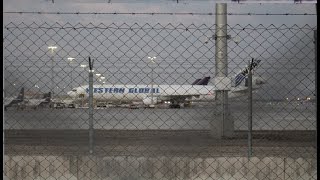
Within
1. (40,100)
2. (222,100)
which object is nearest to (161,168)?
(222,100)

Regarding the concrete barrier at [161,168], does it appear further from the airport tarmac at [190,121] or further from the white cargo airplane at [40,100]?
the airport tarmac at [190,121]

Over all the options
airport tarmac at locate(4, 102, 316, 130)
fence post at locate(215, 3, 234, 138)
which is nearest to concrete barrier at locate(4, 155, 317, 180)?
fence post at locate(215, 3, 234, 138)

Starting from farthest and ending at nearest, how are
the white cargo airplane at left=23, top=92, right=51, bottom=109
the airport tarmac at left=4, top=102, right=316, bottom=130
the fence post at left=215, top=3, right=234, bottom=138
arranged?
the airport tarmac at left=4, top=102, right=316, bottom=130 → the fence post at left=215, top=3, right=234, bottom=138 → the white cargo airplane at left=23, top=92, right=51, bottom=109

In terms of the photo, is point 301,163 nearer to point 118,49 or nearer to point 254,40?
point 254,40

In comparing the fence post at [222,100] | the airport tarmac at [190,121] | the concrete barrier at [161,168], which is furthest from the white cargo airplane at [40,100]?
the fence post at [222,100]

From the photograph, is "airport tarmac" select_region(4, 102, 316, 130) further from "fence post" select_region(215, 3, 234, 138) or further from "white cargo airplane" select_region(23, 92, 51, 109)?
"white cargo airplane" select_region(23, 92, 51, 109)

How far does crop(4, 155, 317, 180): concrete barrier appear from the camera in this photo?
260 inches

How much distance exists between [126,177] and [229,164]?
4.02 feet

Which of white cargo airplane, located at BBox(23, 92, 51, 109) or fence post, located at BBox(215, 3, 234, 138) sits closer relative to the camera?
white cargo airplane, located at BBox(23, 92, 51, 109)

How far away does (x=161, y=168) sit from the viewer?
6.62 meters

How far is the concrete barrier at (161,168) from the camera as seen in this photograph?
21.6ft

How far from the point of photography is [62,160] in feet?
21.9

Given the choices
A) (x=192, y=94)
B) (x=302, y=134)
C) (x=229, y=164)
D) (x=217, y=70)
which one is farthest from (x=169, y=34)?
(x=192, y=94)

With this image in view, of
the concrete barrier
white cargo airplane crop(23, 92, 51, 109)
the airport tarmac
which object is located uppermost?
white cargo airplane crop(23, 92, 51, 109)
